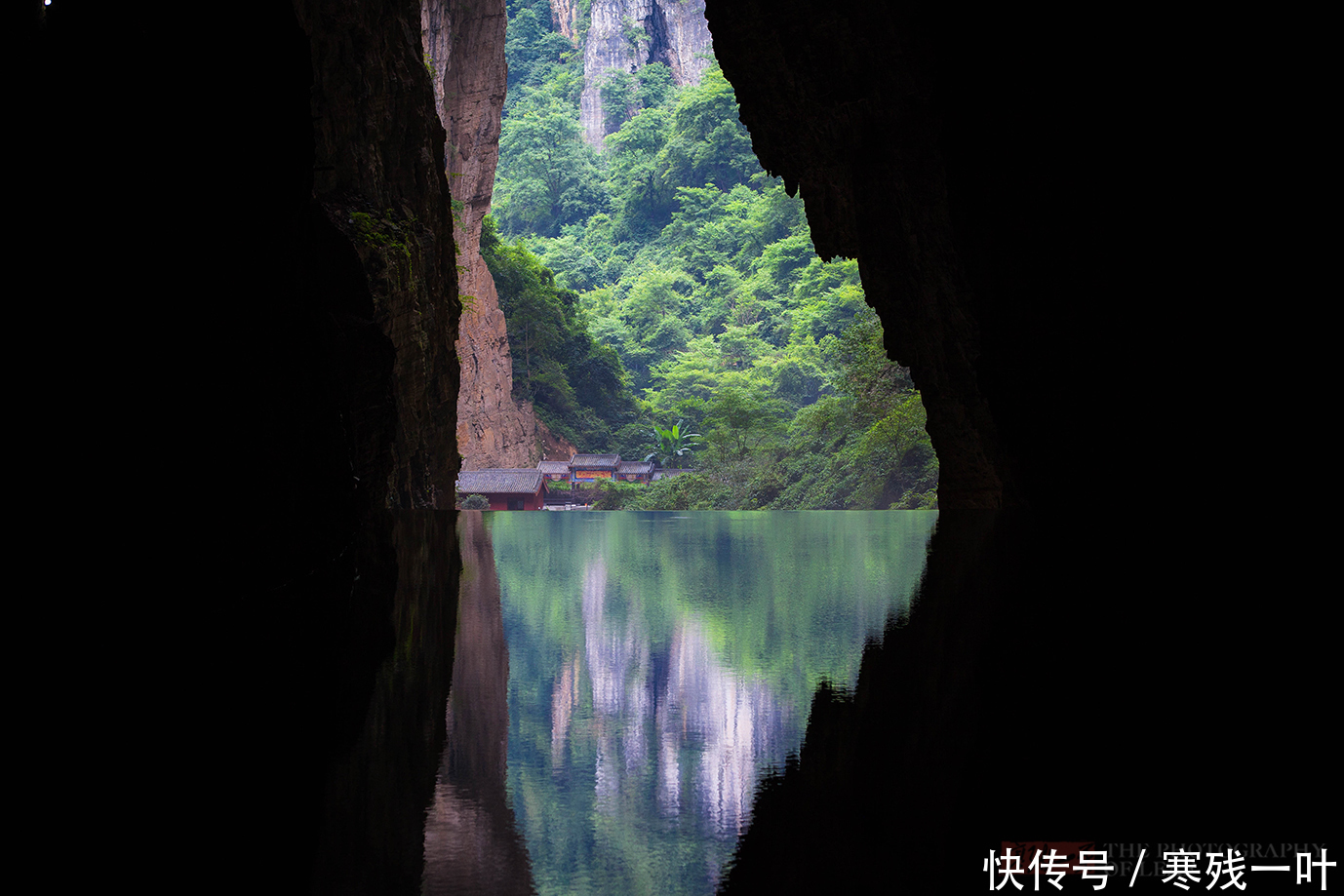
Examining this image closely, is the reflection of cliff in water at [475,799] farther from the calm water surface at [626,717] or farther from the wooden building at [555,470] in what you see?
the wooden building at [555,470]

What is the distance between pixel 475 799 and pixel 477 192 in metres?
31.7

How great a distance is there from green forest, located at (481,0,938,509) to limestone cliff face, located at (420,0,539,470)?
3390 millimetres

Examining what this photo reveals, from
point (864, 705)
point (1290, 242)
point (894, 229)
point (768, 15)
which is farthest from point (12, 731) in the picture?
point (894, 229)

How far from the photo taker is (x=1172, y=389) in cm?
367

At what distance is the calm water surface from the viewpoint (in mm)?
2012

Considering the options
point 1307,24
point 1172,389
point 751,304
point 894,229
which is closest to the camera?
point 1307,24

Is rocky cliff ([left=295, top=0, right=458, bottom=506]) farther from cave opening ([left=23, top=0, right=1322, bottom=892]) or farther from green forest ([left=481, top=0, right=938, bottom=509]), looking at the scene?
green forest ([left=481, top=0, right=938, bottom=509])

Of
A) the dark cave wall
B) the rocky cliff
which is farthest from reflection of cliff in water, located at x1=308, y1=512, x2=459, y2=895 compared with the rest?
the rocky cliff

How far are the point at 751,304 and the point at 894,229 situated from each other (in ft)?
122

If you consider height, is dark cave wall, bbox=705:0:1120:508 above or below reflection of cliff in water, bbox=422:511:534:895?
above

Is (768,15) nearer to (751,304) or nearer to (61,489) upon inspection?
(61,489)

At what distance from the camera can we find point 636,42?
6750cm

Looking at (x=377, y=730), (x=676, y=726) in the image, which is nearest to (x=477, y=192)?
(x=676, y=726)

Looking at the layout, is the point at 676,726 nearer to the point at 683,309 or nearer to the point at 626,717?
the point at 626,717
